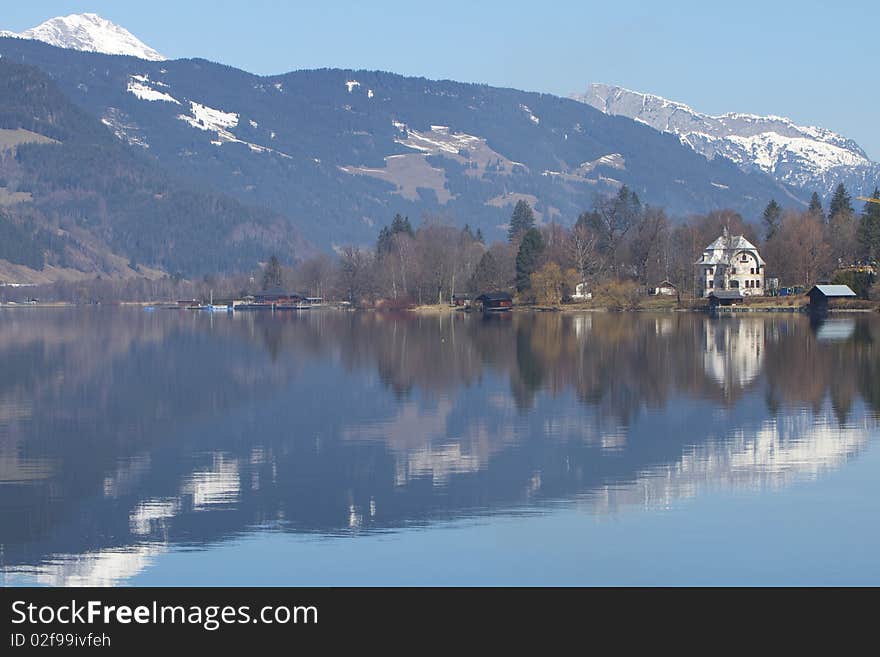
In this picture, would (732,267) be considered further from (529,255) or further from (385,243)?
(385,243)

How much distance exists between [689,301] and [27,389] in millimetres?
106737

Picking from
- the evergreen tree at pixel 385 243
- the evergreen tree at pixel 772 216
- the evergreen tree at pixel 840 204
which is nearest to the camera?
the evergreen tree at pixel 840 204

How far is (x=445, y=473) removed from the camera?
95.1 ft

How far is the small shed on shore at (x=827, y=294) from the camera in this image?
125188mm

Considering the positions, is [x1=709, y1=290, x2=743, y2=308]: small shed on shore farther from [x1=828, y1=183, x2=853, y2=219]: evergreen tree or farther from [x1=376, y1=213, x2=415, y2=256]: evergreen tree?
[x1=376, y1=213, x2=415, y2=256]: evergreen tree

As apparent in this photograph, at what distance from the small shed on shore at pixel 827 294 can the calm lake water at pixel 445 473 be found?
6927 cm

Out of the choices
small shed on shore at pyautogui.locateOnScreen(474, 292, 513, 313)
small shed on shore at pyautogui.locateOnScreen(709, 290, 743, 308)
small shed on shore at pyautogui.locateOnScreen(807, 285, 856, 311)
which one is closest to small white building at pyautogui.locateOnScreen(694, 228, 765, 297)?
small shed on shore at pyautogui.locateOnScreen(709, 290, 743, 308)

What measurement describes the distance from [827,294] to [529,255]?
38.8 m

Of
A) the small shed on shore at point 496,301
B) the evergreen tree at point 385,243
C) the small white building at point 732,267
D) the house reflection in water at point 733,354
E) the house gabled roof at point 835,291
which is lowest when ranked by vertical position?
the house reflection in water at point 733,354

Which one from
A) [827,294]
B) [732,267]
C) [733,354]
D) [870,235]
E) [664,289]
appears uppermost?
[870,235]

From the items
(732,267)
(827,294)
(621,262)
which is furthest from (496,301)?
(827,294)

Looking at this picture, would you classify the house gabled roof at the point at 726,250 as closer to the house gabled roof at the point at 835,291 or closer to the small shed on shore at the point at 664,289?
the small shed on shore at the point at 664,289

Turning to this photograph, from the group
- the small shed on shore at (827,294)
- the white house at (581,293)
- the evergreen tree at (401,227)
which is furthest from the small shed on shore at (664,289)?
the evergreen tree at (401,227)

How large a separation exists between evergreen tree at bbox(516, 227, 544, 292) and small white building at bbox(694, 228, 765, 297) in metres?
19.0
